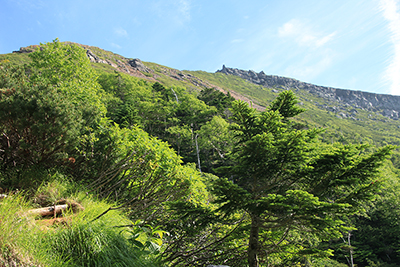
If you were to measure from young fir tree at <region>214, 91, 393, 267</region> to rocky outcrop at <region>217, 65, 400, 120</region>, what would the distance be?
172 m

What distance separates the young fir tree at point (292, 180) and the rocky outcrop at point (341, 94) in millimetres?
171812

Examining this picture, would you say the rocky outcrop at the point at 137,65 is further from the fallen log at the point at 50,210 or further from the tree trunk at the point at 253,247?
the fallen log at the point at 50,210

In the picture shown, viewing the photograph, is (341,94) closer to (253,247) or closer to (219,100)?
(219,100)

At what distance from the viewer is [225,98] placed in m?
→ 43.6

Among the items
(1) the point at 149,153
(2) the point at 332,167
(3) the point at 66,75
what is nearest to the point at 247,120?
(2) the point at 332,167

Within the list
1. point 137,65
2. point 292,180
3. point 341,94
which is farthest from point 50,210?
point 341,94

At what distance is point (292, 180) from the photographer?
195 inches

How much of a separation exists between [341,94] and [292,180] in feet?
710

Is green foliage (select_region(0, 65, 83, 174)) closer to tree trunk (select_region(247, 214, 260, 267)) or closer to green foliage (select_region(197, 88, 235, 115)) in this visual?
tree trunk (select_region(247, 214, 260, 267))

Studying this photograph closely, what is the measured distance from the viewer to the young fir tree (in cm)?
366

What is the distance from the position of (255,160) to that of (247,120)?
3.58 feet

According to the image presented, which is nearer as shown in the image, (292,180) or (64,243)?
(64,243)

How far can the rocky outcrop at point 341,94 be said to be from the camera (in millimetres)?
166625

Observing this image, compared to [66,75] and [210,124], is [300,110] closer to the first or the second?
[66,75]
